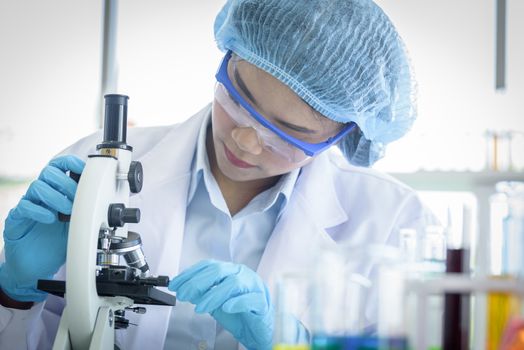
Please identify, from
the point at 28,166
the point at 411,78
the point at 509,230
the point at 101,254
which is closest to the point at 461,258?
the point at 509,230

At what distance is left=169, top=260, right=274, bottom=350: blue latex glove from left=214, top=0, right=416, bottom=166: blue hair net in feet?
1.50

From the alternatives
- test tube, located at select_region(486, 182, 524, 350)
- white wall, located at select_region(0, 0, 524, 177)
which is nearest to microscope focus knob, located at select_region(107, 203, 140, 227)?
test tube, located at select_region(486, 182, 524, 350)

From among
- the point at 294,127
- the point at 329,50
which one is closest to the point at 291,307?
the point at 294,127

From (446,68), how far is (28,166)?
234 cm

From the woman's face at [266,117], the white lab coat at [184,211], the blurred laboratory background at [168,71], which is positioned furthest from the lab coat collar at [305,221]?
the blurred laboratory background at [168,71]

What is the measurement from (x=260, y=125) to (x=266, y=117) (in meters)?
0.03

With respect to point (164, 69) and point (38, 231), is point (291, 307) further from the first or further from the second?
point (164, 69)

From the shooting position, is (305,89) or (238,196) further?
(238,196)

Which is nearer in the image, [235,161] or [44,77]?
[235,161]

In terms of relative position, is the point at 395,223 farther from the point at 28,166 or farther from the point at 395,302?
the point at 28,166

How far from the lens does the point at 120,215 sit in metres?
1.22

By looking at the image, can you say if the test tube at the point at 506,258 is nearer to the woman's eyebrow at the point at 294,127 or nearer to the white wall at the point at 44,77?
the woman's eyebrow at the point at 294,127

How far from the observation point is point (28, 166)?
11.9 feet

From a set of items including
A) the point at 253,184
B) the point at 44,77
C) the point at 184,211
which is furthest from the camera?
the point at 44,77
